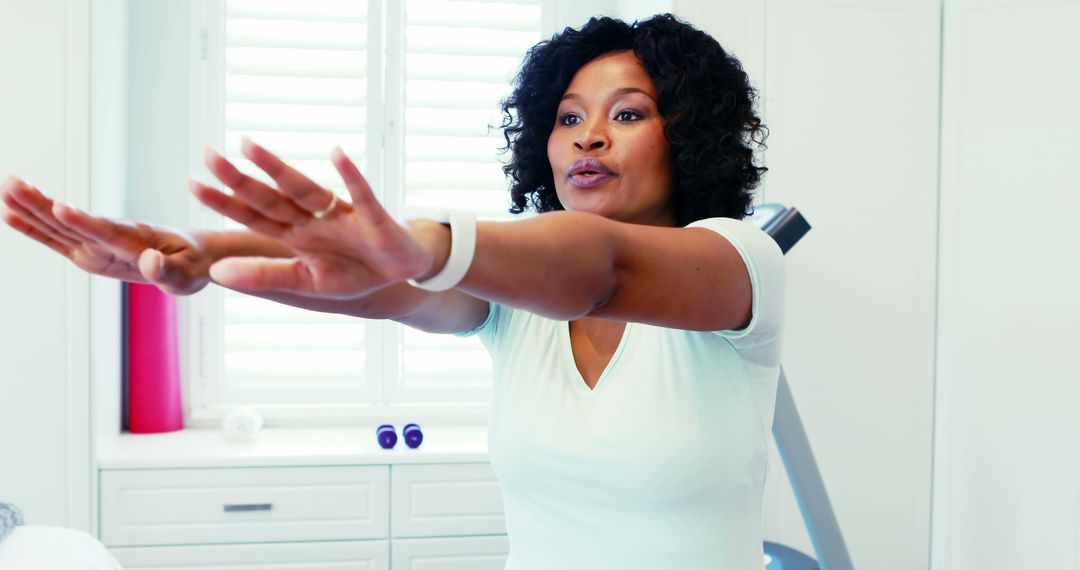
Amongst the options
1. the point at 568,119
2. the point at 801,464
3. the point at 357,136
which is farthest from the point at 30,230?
the point at 357,136

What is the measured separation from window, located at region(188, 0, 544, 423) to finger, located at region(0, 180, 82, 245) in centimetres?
201

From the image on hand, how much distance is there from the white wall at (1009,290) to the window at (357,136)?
1326 millimetres

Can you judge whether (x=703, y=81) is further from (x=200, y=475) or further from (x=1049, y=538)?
(x=1049, y=538)

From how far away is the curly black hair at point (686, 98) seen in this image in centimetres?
114

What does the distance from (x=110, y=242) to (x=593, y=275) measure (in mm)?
373

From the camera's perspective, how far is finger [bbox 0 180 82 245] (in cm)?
67

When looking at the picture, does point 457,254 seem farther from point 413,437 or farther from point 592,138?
point 413,437

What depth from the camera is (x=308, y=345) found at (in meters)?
2.70

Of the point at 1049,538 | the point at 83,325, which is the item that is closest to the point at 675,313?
the point at 83,325

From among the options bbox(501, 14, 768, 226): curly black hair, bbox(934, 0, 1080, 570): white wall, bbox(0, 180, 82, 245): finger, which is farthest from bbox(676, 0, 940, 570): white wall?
bbox(0, 180, 82, 245): finger

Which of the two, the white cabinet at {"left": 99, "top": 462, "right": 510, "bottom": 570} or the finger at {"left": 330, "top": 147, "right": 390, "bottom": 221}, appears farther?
the white cabinet at {"left": 99, "top": 462, "right": 510, "bottom": 570}

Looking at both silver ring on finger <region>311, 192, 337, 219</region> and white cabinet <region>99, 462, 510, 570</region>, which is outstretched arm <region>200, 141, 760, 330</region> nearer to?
silver ring on finger <region>311, 192, 337, 219</region>

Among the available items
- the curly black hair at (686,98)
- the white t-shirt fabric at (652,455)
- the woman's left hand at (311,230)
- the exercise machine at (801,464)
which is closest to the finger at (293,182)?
the woman's left hand at (311,230)

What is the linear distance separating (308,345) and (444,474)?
0.64m
